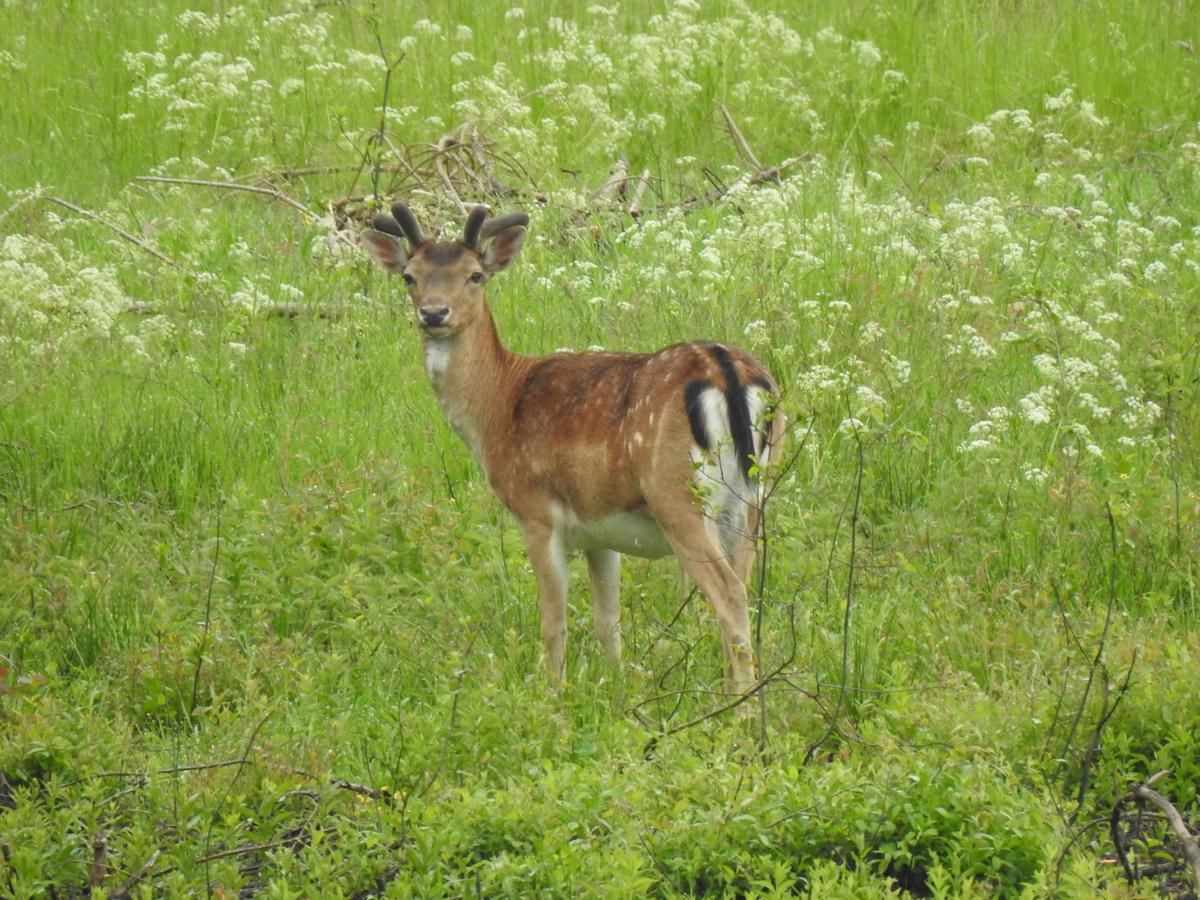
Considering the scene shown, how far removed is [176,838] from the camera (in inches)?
208

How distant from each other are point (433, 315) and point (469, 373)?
281 millimetres

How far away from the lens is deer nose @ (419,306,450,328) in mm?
7668

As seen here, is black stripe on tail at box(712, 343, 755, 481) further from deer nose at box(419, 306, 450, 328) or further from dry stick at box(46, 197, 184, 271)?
dry stick at box(46, 197, 184, 271)

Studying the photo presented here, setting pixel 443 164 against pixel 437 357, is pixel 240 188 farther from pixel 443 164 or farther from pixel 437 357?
pixel 437 357

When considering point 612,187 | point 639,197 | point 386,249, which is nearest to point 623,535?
point 386,249

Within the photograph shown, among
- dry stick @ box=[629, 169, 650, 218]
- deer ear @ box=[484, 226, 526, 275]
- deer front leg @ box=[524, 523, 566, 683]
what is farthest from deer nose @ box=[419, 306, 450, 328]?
dry stick @ box=[629, 169, 650, 218]

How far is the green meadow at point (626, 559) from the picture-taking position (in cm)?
510

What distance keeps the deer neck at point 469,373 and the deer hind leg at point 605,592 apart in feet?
2.23

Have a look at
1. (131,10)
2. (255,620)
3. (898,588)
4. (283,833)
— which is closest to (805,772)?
(283,833)

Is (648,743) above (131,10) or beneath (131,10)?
beneath

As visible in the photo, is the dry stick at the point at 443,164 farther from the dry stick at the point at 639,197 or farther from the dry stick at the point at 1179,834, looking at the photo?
the dry stick at the point at 1179,834

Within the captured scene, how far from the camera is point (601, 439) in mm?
6938

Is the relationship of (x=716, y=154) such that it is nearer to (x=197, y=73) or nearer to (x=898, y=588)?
(x=197, y=73)

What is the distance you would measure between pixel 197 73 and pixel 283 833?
907 cm
